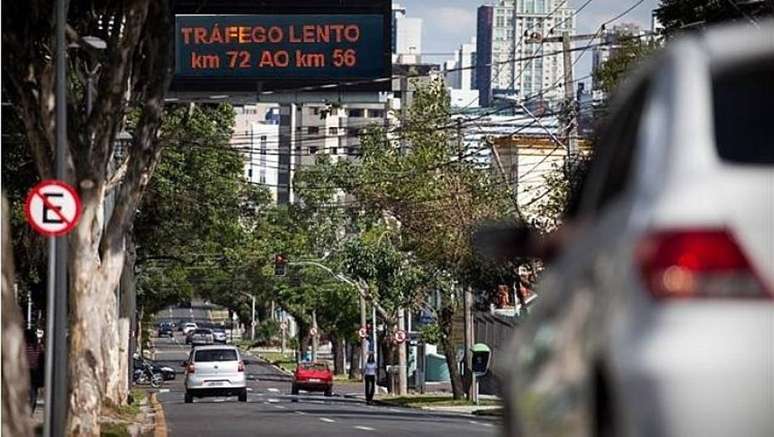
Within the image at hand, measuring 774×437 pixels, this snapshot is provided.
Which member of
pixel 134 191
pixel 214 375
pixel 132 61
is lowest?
pixel 214 375

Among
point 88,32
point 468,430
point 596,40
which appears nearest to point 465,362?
point 596,40

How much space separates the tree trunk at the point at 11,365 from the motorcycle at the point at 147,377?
2678 inches

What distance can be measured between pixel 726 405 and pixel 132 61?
2160cm

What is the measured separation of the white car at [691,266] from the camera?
17.9 feet

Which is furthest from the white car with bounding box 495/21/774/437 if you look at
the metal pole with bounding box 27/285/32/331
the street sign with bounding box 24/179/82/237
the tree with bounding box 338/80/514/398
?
the metal pole with bounding box 27/285/32/331

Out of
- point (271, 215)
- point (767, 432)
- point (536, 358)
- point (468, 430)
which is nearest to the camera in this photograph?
point (767, 432)

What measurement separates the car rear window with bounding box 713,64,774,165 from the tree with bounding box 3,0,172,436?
18.6 m

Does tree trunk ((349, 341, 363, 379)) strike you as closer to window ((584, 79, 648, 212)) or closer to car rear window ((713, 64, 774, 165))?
window ((584, 79, 648, 212))

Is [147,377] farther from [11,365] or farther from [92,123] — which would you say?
[11,365]

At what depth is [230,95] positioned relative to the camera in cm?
3219

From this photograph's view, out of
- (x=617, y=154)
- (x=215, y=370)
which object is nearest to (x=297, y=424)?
(x=215, y=370)

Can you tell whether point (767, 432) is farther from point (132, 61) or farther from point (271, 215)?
point (271, 215)

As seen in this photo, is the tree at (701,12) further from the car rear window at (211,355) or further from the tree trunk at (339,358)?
the tree trunk at (339,358)

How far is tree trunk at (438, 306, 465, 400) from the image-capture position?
60344 millimetres
